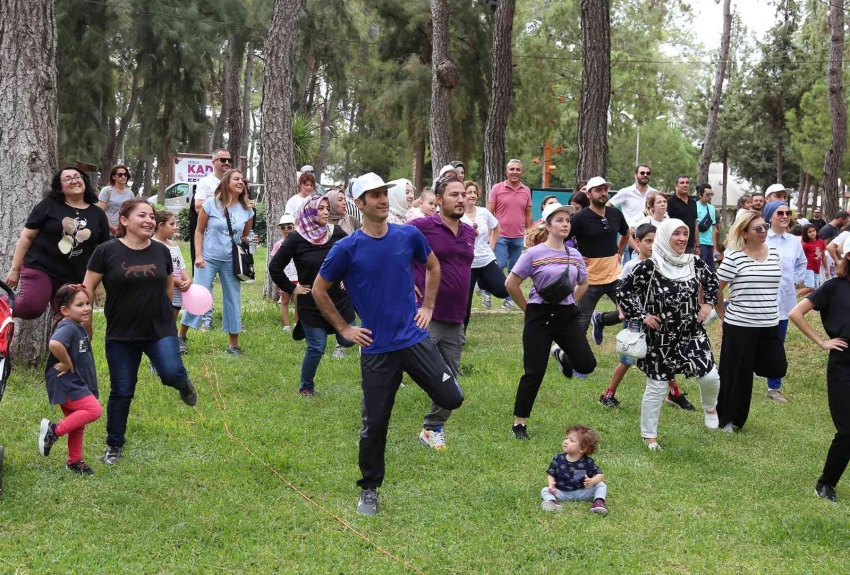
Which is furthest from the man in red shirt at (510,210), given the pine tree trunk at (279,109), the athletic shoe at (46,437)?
the athletic shoe at (46,437)

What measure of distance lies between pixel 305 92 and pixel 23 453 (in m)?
39.7

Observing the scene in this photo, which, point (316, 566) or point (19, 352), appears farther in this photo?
point (19, 352)

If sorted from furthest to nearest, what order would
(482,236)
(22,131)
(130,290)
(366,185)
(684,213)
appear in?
(684,213)
(482,236)
(22,131)
(130,290)
(366,185)

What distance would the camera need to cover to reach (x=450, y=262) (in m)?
6.64

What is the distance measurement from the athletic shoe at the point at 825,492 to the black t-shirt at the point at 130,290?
15.6 feet

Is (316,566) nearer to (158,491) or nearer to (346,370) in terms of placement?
(158,491)

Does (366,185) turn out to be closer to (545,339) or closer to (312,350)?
(545,339)

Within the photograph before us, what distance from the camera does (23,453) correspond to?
6.07 m

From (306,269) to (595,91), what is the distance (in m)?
7.86

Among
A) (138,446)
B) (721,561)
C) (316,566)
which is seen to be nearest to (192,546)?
(316,566)

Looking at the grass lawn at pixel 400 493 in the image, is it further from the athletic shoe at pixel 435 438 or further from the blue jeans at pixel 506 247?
the blue jeans at pixel 506 247

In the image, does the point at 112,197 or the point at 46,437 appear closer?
the point at 46,437

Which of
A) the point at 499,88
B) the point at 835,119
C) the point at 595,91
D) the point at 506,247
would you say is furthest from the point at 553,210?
the point at 835,119

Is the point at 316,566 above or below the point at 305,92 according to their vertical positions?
below
